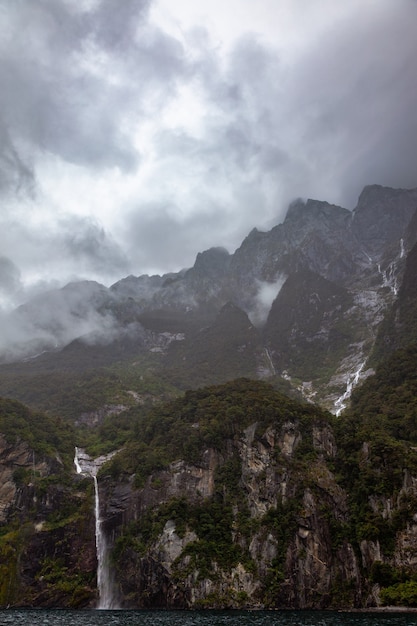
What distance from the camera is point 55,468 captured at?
82688 mm

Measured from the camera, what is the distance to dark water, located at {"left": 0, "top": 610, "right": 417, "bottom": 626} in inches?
1667

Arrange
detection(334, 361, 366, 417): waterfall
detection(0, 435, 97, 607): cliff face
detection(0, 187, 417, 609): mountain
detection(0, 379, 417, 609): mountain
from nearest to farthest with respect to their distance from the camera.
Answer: detection(0, 379, 417, 609): mountain, detection(0, 187, 417, 609): mountain, detection(0, 435, 97, 607): cliff face, detection(334, 361, 366, 417): waterfall

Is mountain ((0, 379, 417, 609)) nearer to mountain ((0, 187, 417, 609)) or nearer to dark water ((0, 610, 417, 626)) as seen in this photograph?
mountain ((0, 187, 417, 609))

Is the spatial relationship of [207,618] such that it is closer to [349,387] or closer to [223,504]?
[223,504]

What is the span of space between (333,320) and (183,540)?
134943 mm

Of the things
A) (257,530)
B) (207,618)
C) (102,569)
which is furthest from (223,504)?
(207,618)

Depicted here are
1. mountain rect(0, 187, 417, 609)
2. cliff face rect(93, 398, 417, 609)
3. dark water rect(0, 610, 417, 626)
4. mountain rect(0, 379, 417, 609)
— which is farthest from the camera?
mountain rect(0, 187, 417, 609)

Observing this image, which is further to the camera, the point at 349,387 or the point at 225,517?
the point at 349,387

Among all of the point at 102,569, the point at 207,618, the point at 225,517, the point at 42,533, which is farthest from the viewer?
the point at 42,533

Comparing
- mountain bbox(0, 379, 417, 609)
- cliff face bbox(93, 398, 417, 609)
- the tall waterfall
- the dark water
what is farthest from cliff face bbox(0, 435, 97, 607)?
the dark water

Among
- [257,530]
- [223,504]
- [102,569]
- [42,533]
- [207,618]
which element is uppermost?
[223,504]

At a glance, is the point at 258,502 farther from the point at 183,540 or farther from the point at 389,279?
the point at 389,279

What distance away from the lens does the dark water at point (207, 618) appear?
1667 inches

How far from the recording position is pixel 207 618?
47.2m
